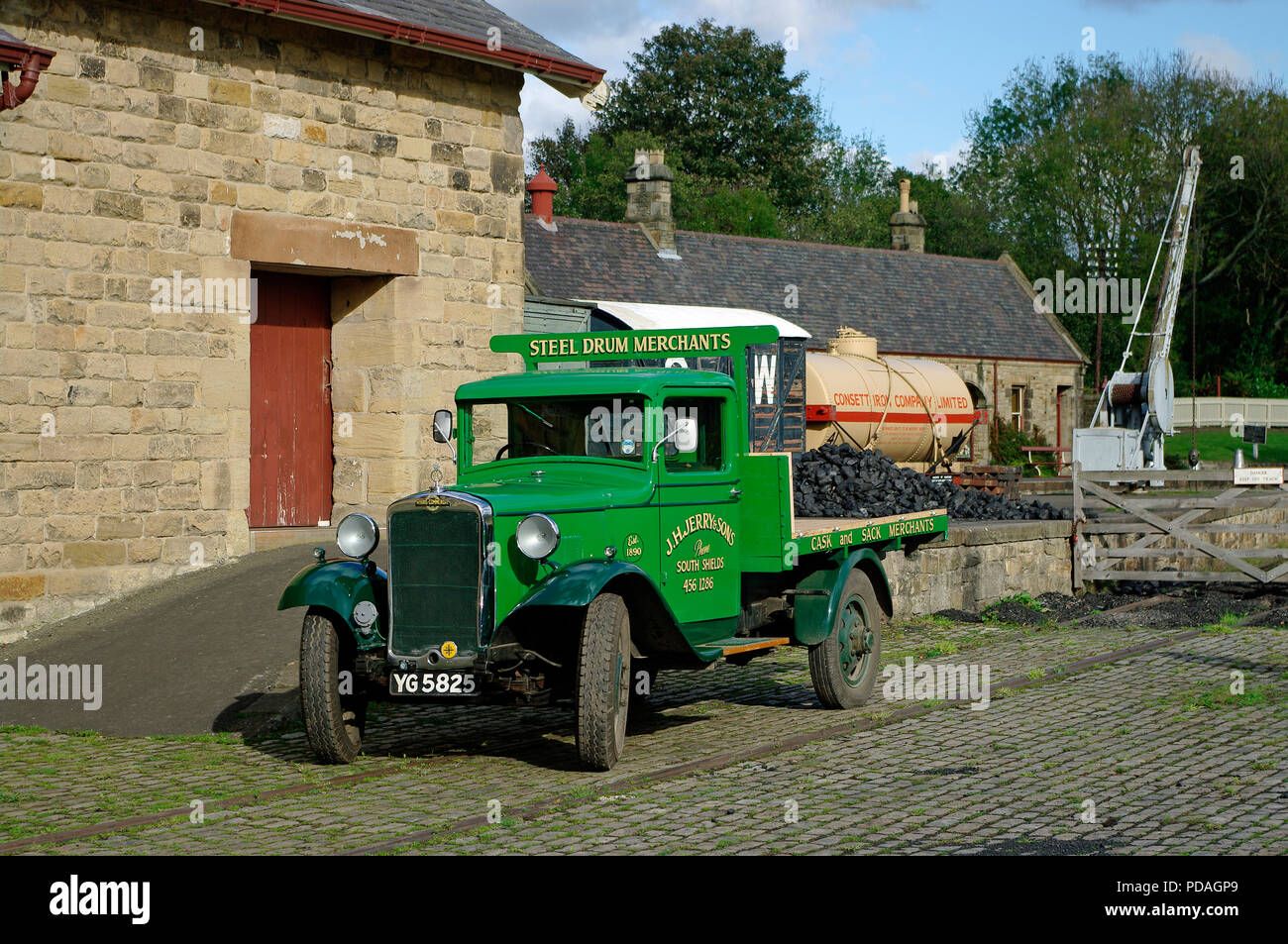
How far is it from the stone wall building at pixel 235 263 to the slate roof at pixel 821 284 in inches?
716

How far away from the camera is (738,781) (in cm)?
763

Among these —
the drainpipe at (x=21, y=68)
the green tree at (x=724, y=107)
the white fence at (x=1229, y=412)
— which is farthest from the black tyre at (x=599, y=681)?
the green tree at (x=724, y=107)

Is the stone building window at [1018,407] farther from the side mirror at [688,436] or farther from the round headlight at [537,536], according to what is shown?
the round headlight at [537,536]

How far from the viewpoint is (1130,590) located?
17781 mm

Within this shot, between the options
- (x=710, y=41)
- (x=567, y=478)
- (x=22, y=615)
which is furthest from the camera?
(x=710, y=41)

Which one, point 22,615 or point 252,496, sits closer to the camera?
point 22,615

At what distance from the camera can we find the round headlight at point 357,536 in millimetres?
8266

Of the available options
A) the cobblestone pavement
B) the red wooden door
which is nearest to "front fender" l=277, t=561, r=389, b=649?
the cobblestone pavement

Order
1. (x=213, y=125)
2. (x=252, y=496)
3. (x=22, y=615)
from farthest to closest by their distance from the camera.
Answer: (x=252, y=496) → (x=213, y=125) → (x=22, y=615)

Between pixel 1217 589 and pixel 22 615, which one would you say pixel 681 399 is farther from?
pixel 1217 589

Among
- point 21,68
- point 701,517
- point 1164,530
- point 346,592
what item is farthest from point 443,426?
point 1164,530

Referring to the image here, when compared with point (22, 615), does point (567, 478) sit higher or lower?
higher

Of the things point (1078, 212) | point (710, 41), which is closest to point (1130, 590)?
point (1078, 212)

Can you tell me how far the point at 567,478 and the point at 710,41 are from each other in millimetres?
61171
